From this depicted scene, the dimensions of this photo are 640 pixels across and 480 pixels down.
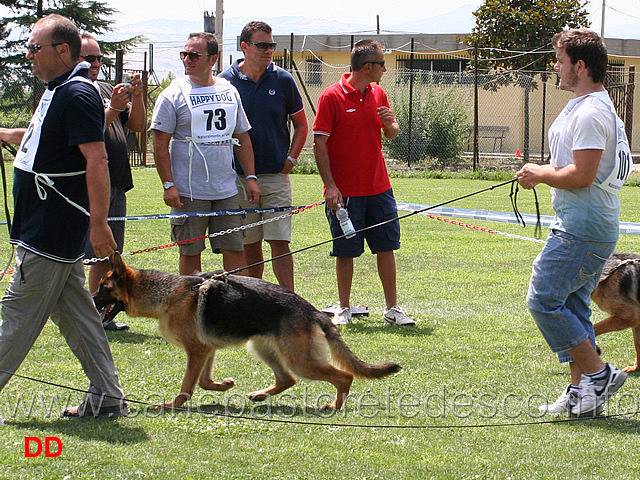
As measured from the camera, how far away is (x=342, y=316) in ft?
21.9

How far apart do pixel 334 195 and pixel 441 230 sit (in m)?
6.08

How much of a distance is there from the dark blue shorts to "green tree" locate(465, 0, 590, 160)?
20.0 m

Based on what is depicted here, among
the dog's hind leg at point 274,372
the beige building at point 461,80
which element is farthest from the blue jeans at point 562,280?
the beige building at point 461,80

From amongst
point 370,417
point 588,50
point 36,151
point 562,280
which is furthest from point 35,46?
point 562,280

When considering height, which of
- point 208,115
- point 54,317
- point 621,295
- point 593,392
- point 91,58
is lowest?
point 593,392

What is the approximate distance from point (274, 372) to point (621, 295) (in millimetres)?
2487

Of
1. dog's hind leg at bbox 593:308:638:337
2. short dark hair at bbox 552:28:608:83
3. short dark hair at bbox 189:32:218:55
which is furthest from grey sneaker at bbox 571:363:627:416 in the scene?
short dark hair at bbox 189:32:218:55

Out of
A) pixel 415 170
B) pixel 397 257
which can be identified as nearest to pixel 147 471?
pixel 397 257

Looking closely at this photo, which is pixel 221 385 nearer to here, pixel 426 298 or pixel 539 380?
pixel 539 380

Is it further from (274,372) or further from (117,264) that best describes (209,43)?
(274,372)

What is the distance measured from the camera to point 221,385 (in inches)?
191

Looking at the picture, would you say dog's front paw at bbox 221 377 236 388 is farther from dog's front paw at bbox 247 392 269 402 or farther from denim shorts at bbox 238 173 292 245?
denim shorts at bbox 238 173 292 245

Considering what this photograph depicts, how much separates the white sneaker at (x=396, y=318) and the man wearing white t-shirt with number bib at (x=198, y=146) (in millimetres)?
1461

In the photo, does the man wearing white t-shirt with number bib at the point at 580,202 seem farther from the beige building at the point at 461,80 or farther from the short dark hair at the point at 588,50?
the beige building at the point at 461,80
